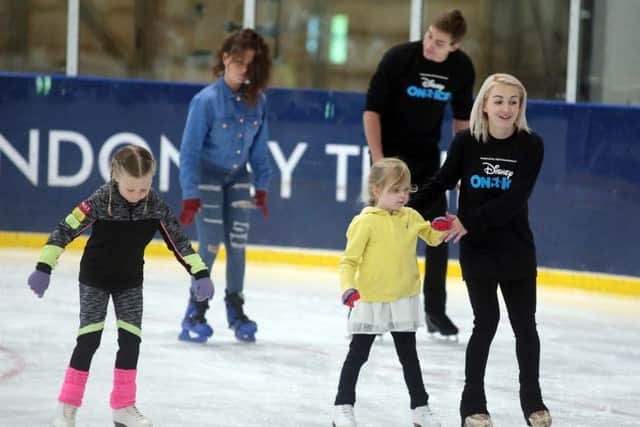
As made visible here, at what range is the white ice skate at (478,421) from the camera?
4473 millimetres

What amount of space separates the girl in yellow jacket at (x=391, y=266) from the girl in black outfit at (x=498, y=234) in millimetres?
134

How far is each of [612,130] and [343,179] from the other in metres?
1.71

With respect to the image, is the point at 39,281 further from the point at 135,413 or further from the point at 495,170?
the point at 495,170

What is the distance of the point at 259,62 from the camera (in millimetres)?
6059

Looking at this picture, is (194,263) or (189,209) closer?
(194,263)

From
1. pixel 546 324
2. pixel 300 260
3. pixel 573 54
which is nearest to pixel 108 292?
pixel 546 324

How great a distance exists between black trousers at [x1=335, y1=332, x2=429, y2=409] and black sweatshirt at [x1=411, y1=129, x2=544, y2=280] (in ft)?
1.00

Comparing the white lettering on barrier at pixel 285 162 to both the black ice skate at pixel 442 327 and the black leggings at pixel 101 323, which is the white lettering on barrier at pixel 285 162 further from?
the black leggings at pixel 101 323

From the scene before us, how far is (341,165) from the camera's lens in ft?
29.0

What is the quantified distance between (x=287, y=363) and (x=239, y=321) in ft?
1.79

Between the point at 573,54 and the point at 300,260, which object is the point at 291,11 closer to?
the point at 573,54

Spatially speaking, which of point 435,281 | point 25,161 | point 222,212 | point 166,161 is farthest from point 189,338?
point 25,161

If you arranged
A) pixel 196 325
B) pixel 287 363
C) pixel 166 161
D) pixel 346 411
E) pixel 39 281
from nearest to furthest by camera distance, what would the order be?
1. pixel 39 281
2. pixel 346 411
3. pixel 287 363
4. pixel 196 325
5. pixel 166 161

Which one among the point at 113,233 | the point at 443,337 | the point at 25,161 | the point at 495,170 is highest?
the point at 495,170
